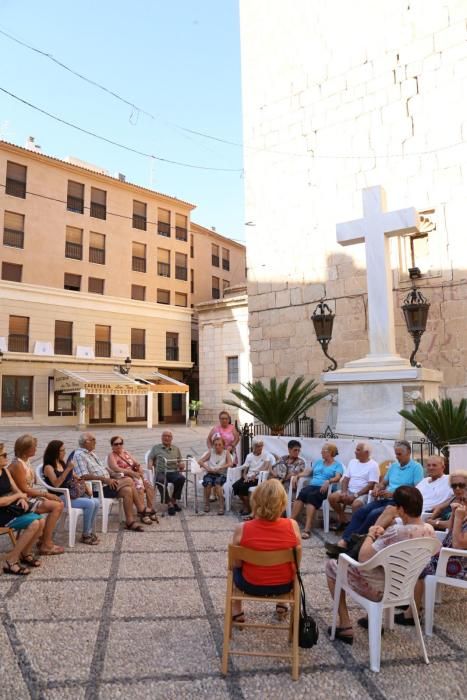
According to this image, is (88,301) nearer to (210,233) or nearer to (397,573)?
(210,233)

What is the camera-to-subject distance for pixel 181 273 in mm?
29812

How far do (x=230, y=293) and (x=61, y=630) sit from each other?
2999cm

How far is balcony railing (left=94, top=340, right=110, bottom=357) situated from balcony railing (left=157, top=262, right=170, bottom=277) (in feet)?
17.6

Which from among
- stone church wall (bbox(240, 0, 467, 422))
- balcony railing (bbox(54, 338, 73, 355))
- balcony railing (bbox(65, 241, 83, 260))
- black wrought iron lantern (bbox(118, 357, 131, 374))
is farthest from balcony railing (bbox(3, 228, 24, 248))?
stone church wall (bbox(240, 0, 467, 422))

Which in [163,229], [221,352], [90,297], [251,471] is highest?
[163,229]

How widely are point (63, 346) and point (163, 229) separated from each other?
30.0ft

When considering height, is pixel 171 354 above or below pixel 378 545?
above

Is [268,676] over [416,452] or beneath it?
beneath

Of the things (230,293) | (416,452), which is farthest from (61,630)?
(230,293)

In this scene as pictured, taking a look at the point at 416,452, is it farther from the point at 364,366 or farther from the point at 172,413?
the point at 172,413

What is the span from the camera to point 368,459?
17.1 feet

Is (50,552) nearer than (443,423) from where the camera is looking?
Yes

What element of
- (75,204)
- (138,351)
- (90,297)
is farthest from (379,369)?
(75,204)

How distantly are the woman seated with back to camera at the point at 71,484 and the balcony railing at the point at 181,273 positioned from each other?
24.9 m
